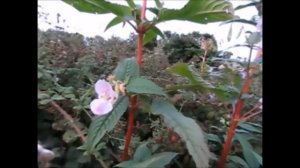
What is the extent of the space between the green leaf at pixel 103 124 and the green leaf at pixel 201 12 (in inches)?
7.7

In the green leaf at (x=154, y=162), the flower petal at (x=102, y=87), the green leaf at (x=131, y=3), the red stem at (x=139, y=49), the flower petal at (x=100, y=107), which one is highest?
the green leaf at (x=131, y=3)

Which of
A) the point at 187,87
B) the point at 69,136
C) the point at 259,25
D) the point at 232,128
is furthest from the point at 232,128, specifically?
the point at 69,136

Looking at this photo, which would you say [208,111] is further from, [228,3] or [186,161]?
[228,3]

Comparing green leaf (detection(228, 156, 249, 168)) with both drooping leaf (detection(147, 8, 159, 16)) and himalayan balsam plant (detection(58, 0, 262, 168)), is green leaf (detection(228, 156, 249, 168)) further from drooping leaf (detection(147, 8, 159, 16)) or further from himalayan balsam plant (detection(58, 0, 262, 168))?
drooping leaf (detection(147, 8, 159, 16))

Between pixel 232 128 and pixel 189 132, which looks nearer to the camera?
pixel 189 132

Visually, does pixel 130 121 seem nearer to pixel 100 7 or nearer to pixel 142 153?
pixel 142 153

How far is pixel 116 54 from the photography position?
2.88 feet

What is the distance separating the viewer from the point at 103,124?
0.72m

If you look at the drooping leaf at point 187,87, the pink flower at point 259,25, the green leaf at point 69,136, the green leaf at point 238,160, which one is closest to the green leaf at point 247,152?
the green leaf at point 238,160

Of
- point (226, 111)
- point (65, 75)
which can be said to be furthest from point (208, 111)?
point (65, 75)

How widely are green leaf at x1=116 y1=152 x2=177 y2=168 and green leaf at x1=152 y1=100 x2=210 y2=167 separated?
74mm

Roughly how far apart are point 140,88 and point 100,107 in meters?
0.09

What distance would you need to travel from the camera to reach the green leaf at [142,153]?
2.43 feet

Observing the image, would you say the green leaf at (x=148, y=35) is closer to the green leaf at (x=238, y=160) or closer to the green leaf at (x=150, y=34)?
the green leaf at (x=150, y=34)
